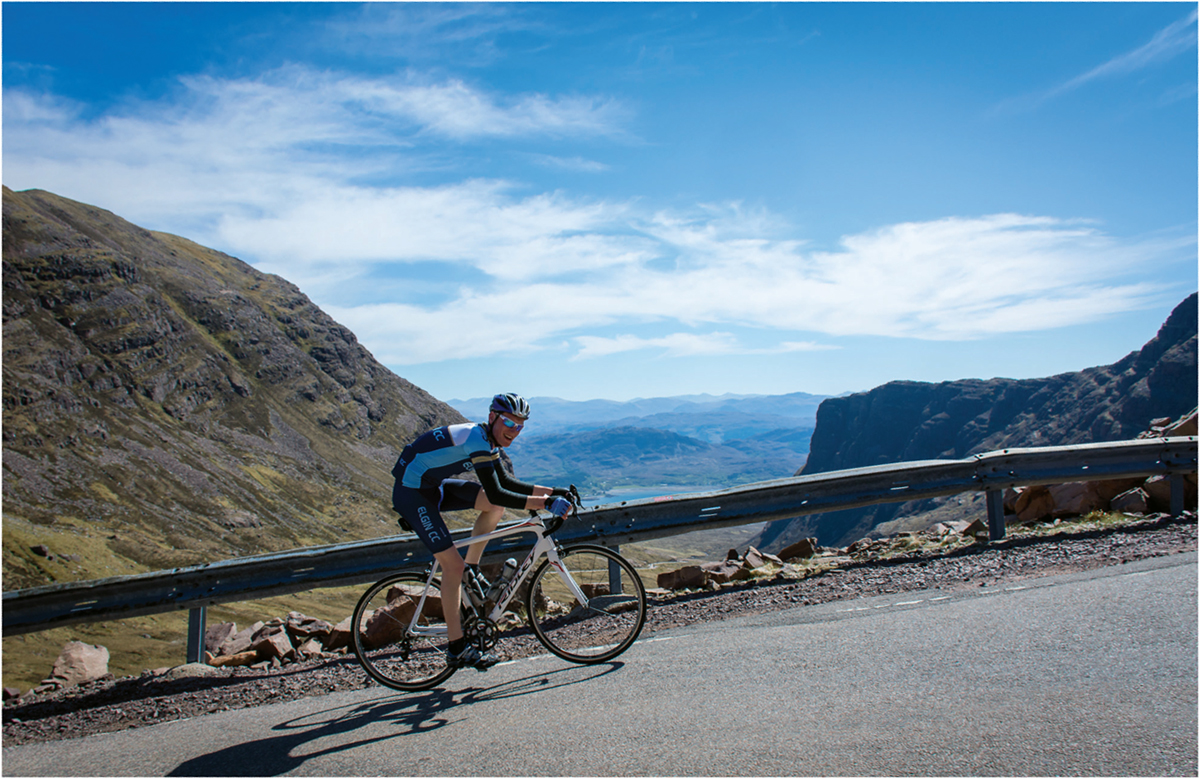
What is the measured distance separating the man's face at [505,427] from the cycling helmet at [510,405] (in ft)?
0.17

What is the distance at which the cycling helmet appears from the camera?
5.97 metres

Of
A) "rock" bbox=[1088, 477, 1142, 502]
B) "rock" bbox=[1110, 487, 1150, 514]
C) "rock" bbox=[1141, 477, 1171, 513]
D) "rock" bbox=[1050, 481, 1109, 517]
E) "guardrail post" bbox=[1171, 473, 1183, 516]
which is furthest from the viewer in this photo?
"rock" bbox=[1088, 477, 1142, 502]

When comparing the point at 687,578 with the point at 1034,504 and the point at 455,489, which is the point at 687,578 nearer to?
the point at 455,489

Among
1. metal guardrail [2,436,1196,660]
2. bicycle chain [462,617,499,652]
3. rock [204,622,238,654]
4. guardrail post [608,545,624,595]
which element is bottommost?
rock [204,622,238,654]

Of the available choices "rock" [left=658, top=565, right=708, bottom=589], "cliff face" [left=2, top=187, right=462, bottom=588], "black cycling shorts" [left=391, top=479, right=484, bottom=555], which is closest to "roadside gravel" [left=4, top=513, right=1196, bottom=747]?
"rock" [left=658, top=565, right=708, bottom=589]

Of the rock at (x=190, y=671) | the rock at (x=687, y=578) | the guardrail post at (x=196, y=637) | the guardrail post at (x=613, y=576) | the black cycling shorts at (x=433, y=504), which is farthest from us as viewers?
the rock at (x=687, y=578)

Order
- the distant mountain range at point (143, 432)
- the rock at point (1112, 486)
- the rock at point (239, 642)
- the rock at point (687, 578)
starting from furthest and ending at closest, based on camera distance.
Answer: the distant mountain range at point (143, 432), the rock at point (1112, 486), the rock at point (687, 578), the rock at point (239, 642)

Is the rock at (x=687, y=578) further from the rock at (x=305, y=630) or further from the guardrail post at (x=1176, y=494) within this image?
the guardrail post at (x=1176, y=494)

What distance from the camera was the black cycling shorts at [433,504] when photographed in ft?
19.4

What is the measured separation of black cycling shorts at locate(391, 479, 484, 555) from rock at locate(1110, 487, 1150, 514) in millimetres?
10246

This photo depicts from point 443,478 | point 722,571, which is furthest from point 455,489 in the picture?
point 722,571

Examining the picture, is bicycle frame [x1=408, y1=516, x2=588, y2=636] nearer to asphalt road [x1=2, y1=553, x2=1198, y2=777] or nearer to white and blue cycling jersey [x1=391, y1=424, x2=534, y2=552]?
white and blue cycling jersey [x1=391, y1=424, x2=534, y2=552]

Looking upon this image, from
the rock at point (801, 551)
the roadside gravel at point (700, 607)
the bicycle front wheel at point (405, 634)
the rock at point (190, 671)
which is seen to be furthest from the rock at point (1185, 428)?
the rock at point (190, 671)

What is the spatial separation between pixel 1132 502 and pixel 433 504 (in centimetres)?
A: 1069
